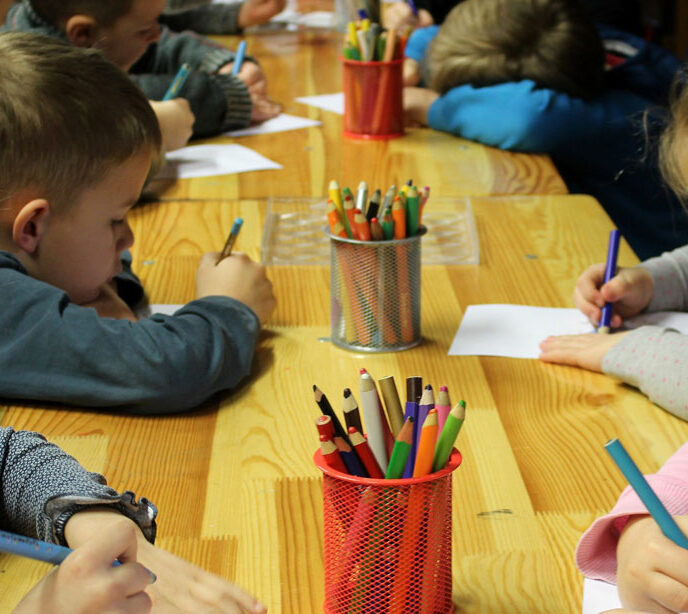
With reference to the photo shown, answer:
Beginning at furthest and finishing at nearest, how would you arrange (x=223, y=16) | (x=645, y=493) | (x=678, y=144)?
1. (x=223, y=16)
2. (x=678, y=144)
3. (x=645, y=493)

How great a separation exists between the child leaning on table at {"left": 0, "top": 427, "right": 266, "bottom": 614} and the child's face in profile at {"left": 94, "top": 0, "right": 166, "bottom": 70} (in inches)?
49.2

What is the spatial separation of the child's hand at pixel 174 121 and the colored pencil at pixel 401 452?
130 centimetres

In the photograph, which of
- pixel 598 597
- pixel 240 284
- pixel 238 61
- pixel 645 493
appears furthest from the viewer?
pixel 238 61

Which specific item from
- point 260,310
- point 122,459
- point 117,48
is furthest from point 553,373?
point 117,48

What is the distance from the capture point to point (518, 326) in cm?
127

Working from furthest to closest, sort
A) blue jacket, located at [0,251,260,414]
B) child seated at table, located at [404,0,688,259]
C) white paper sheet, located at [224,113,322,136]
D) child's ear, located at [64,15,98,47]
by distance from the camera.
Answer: white paper sheet, located at [224,113,322,136]
child seated at table, located at [404,0,688,259]
child's ear, located at [64,15,98,47]
blue jacket, located at [0,251,260,414]

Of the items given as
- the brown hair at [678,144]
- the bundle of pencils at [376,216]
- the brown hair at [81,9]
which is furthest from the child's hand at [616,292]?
the brown hair at [81,9]

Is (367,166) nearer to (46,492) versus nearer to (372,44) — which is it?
(372,44)

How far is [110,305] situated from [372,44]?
865 millimetres

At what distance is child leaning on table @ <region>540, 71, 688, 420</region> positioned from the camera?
1.08 meters

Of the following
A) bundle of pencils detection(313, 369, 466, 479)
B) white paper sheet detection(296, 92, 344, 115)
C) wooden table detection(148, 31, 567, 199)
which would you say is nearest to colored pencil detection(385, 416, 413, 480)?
bundle of pencils detection(313, 369, 466, 479)

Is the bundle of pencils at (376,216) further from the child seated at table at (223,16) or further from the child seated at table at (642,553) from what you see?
the child seated at table at (223,16)

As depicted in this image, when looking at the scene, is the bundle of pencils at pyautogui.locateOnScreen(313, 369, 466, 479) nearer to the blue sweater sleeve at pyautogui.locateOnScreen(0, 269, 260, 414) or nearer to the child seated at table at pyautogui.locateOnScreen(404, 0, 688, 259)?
the blue sweater sleeve at pyautogui.locateOnScreen(0, 269, 260, 414)

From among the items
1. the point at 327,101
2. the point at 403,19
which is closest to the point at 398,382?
the point at 327,101
